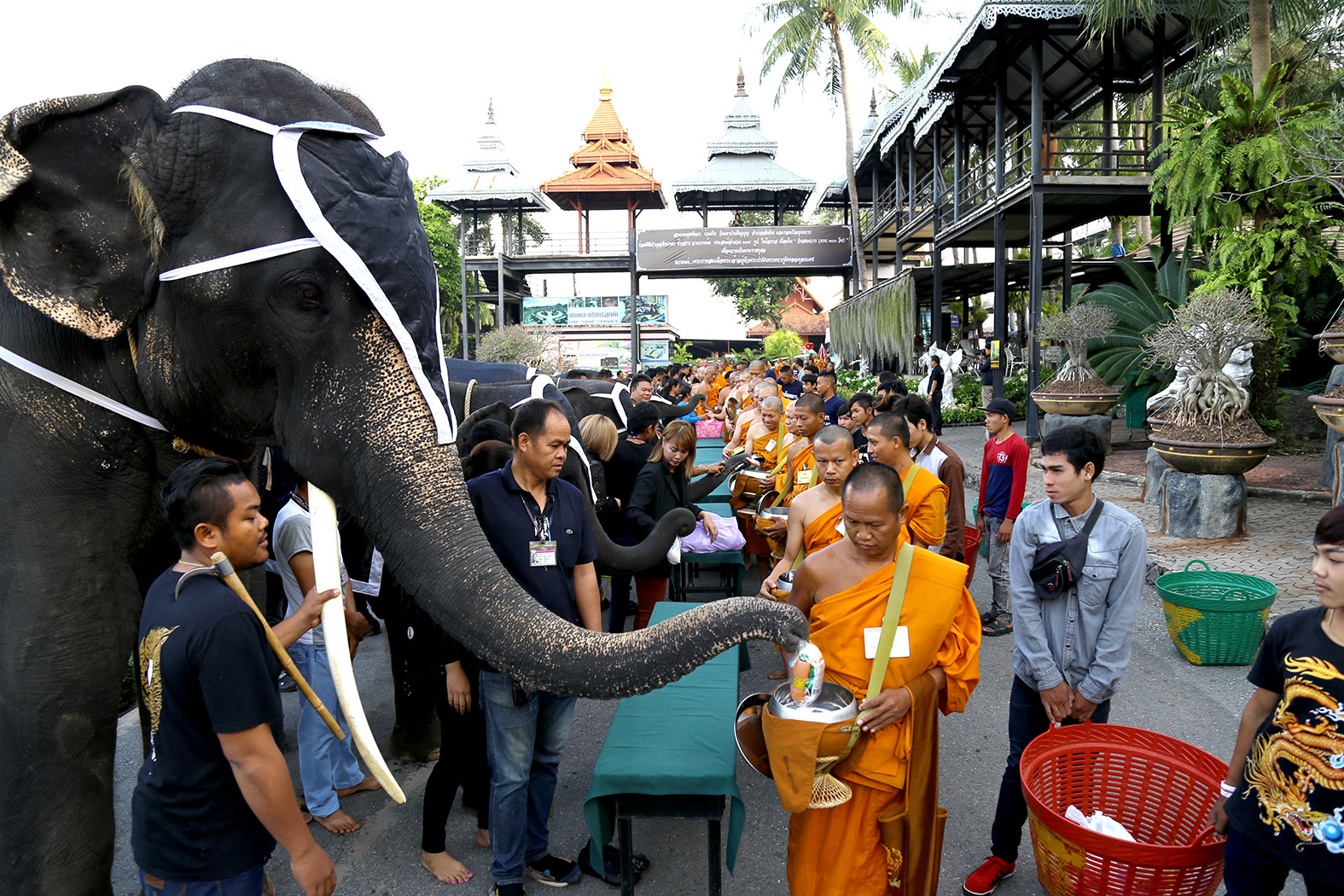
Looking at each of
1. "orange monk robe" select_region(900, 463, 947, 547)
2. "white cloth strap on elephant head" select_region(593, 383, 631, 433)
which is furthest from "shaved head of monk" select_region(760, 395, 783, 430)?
"orange monk robe" select_region(900, 463, 947, 547)

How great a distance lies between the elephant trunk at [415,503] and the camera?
1689mm

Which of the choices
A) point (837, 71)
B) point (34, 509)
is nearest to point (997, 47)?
point (837, 71)

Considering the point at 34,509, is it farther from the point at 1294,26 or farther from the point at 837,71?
the point at 837,71

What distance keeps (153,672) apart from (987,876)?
2995mm

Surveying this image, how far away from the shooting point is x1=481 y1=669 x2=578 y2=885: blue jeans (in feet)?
9.86

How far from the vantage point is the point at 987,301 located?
4691cm

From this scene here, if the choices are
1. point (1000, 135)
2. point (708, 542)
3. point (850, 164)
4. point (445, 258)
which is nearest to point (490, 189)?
point (445, 258)

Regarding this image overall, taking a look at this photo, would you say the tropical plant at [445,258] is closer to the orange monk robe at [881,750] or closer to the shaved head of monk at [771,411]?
the shaved head of monk at [771,411]

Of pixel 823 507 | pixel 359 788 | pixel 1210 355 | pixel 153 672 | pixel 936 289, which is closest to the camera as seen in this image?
pixel 153 672

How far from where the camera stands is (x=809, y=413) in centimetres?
643

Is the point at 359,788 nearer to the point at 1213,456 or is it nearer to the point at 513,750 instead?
the point at 513,750

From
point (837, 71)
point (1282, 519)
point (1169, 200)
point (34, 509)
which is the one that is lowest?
point (1282, 519)

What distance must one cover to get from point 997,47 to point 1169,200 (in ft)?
16.5

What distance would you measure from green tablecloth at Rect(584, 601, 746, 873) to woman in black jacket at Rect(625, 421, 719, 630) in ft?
Answer: 7.03
